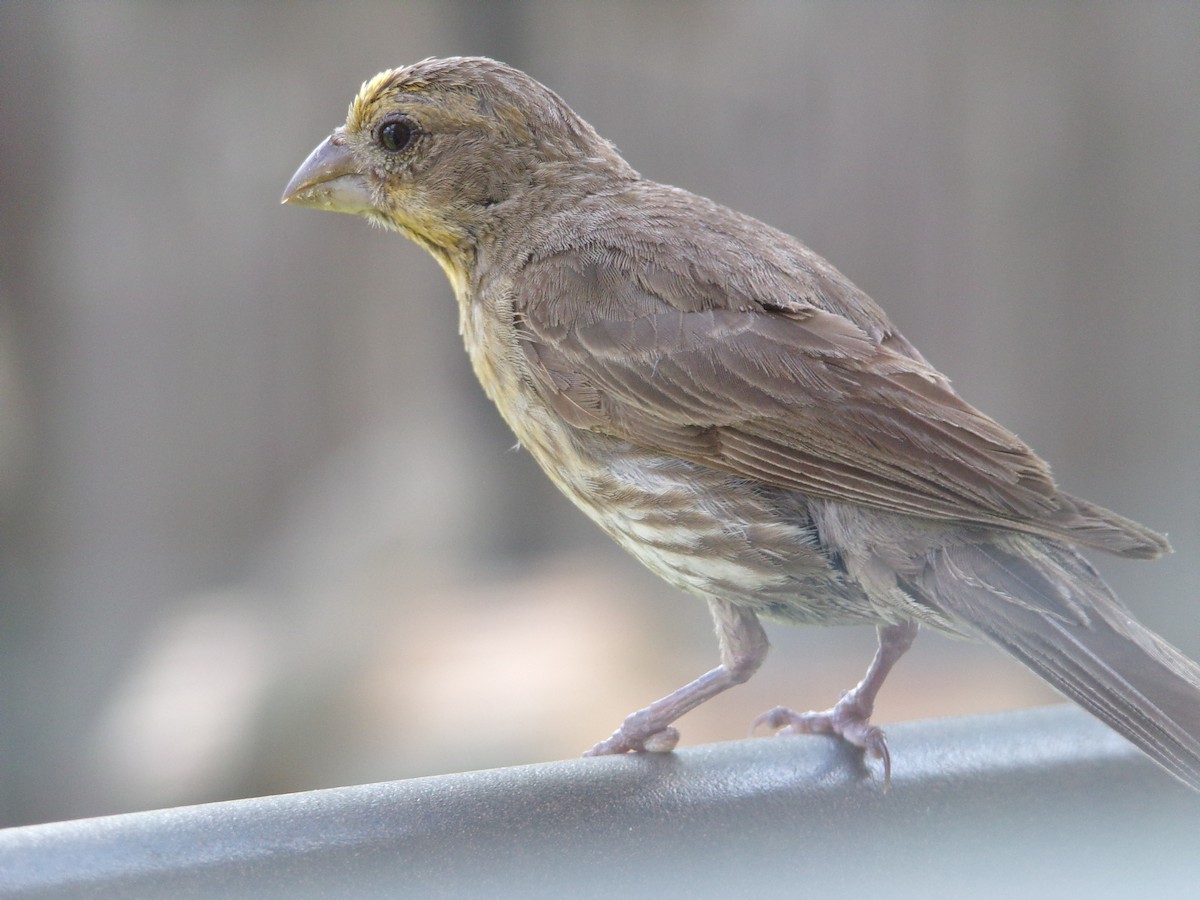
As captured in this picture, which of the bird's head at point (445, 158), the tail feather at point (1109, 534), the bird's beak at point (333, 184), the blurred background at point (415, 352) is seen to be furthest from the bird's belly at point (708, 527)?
the blurred background at point (415, 352)

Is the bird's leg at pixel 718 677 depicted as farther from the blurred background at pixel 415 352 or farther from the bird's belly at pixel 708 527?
the blurred background at pixel 415 352

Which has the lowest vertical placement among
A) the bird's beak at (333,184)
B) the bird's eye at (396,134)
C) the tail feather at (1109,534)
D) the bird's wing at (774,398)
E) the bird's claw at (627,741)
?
the bird's claw at (627,741)

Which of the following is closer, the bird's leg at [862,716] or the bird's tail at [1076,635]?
the bird's tail at [1076,635]

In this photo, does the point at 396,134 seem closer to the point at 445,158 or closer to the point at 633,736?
the point at 445,158

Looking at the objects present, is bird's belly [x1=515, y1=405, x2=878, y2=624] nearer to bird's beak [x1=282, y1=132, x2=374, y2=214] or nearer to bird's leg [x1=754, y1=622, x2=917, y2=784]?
bird's leg [x1=754, y1=622, x2=917, y2=784]

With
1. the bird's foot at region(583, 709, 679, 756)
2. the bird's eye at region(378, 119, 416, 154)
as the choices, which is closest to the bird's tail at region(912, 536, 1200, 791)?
the bird's foot at region(583, 709, 679, 756)

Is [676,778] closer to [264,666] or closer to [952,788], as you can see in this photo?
[952,788]

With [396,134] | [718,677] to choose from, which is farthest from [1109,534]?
[396,134]
